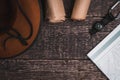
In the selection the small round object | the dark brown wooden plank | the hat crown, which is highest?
the hat crown

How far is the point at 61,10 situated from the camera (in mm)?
886

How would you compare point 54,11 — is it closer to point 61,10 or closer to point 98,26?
point 61,10

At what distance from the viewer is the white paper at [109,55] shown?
926 mm

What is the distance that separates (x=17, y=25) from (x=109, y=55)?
253mm

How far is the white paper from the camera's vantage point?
93 centimetres

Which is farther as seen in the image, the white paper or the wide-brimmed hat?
the white paper

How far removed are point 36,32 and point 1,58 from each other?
116 millimetres

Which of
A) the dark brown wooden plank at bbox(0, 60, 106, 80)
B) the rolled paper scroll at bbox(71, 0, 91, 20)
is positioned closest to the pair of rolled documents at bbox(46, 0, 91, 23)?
the rolled paper scroll at bbox(71, 0, 91, 20)

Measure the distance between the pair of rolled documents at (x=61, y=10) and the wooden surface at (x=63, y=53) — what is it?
0.12ft

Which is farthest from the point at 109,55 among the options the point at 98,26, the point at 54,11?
the point at 54,11

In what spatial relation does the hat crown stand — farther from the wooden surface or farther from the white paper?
the white paper

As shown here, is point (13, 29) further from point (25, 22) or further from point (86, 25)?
point (86, 25)

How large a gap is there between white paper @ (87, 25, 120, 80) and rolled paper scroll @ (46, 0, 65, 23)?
128mm

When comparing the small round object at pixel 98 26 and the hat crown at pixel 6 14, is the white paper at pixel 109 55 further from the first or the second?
the hat crown at pixel 6 14
